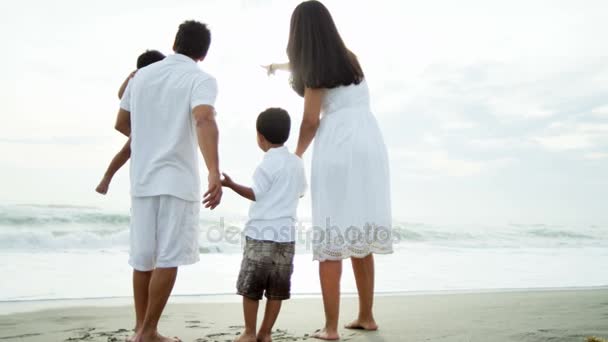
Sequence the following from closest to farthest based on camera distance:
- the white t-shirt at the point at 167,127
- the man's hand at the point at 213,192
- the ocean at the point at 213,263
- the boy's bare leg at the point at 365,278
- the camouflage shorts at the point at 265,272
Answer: the man's hand at the point at 213,192, the white t-shirt at the point at 167,127, the camouflage shorts at the point at 265,272, the boy's bare leg at the point at 365,278, the ocean at the point at 213,263

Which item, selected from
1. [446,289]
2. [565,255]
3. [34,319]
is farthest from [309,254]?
[34,319]

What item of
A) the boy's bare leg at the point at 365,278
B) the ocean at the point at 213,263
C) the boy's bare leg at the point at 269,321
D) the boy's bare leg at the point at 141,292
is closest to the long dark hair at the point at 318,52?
the boy's bare leg at the point at 365,278

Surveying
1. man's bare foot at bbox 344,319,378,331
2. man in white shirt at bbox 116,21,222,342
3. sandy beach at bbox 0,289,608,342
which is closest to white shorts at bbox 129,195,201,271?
man in white shirt at bbox 116,21,222,342

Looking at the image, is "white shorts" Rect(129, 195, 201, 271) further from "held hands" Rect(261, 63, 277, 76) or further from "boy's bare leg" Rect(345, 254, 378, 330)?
"held hands" Rect(261, 63, 277, 76)

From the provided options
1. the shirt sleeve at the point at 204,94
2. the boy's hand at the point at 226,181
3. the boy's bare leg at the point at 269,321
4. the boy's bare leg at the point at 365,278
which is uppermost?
the shirt sleeve at the point at 204,94

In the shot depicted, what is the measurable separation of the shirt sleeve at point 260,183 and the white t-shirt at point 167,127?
308 millimetres

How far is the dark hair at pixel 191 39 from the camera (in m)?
3.21

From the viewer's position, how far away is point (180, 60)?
3.15 metres

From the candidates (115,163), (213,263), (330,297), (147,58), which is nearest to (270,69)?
(147,58)

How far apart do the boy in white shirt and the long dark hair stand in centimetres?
39

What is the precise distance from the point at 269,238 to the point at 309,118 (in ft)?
2.42

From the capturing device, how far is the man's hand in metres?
2.76

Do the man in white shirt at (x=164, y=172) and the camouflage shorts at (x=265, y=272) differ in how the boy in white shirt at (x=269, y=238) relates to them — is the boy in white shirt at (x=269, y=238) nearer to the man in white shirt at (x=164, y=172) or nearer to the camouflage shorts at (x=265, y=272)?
the camouflage shorts at (x=265, y=272)

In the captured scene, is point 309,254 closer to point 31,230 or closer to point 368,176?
point 31,230
